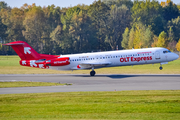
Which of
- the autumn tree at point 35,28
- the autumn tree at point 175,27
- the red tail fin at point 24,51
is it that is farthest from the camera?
the autumn tree at point 175,27

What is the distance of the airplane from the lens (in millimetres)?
41375

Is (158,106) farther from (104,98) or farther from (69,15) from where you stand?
(69,15)

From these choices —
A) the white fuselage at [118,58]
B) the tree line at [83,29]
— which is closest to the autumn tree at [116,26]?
the tree line at [83,29]

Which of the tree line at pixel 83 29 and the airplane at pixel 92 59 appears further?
the tree line at pixel 83 29

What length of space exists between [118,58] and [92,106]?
76.5 ft

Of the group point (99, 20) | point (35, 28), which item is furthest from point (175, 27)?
point (35, 28)

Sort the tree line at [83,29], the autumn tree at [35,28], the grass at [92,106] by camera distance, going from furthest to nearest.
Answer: the autumn tree at [35,28] < the tree line at [83,29] < the grass at [92,106]

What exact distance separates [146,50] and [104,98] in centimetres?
2225

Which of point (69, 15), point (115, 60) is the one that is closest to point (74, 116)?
point (115, 60)

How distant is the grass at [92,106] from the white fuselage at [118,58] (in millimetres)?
17682

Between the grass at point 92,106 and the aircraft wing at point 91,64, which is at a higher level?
the aircraft wing at point 91,64

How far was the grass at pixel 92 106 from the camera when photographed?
52.6ft

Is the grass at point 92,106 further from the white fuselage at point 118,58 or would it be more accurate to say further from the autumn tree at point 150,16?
the autumn tree at point 150,16

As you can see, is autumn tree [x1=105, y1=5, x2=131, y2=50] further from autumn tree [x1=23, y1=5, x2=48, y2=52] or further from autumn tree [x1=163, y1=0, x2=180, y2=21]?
autumn tree [x1=23, y1=5, x2=48, y2=52]
